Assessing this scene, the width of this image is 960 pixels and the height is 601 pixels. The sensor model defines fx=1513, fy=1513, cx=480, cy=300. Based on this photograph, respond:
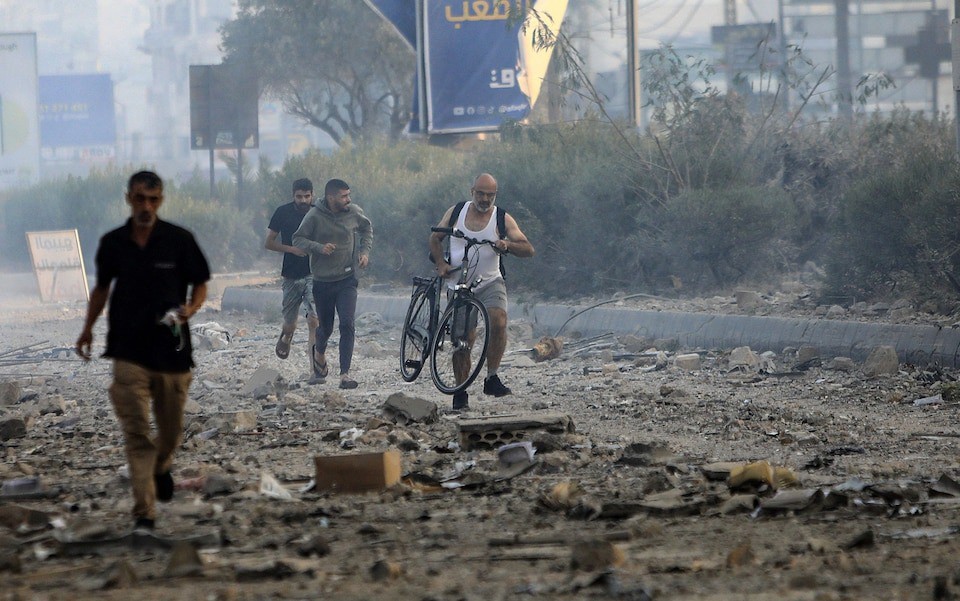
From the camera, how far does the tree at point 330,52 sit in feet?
154

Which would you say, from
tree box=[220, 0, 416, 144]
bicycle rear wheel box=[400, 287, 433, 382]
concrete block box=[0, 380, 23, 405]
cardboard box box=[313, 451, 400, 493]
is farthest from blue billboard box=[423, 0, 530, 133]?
tree box=[220, 0, 416, 144]

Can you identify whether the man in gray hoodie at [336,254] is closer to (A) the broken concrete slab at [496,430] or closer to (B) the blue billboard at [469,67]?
(A) the broken concrete slab at [496,430]

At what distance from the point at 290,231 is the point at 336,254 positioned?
2.16 ft

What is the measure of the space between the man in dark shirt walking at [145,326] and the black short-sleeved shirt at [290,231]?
6.95 m

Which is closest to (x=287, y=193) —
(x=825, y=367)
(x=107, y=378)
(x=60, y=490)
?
(x=107, y=378)

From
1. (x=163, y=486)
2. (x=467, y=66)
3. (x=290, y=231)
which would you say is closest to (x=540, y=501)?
(x=163, y=486)

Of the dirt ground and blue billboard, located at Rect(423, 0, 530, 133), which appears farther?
blue billboard, located at Rect(423, 0, 530, 133)

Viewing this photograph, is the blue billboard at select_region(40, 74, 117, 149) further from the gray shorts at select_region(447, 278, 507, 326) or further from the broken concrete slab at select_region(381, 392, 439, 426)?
the broken concrete slab at select_region(381, 392, 439, 426)

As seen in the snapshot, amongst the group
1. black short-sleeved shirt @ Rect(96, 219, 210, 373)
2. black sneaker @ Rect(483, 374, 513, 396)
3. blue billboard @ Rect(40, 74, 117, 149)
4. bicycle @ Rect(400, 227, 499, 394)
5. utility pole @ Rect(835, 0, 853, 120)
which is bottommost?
black sneaker @ Rect(483, 374, 513, 396)

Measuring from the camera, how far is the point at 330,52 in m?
47.7

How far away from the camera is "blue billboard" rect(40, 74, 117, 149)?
4151 inches

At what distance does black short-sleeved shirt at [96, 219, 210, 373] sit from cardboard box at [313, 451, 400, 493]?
0.96 m

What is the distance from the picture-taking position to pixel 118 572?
5.00 meters

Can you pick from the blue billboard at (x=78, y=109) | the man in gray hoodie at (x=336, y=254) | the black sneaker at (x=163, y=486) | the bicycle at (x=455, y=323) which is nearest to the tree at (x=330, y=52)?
the man in gray hoodie at (x=336, y=254)
